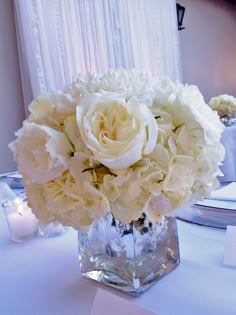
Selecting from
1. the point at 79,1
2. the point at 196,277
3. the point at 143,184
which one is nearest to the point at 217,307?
the point at 196,277

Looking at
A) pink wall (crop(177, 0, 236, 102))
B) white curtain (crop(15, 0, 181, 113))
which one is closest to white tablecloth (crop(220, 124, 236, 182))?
white curtain (crop(15, 0, 181, 113))

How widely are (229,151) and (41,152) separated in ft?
6.03

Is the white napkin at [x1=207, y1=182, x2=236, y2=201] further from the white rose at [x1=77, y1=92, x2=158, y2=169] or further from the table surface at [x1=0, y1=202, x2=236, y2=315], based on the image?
the white rose at [x1=77, y1=92, x2=158, y2=169]

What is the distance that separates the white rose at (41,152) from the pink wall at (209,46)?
3643 mm

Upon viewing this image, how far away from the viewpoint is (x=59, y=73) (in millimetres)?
2201

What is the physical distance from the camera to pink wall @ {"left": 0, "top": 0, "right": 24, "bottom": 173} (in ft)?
6.68

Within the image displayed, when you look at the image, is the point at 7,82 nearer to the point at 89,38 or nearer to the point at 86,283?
the point at 89,38

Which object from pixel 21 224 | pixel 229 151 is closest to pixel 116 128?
pixel 21 224

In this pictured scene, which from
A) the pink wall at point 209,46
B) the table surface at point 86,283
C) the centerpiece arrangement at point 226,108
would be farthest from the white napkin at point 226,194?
the pink wall at point 209,46

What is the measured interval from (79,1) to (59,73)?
23.6 inches

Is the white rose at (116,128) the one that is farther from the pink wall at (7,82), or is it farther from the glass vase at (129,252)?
the pink wall at (7,82)

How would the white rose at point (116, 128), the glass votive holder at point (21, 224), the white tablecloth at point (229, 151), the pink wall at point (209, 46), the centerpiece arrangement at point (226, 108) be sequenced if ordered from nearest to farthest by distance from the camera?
the white rose at point (116, 128)
the glass votive holder at point (21, 224)
the white tablecloth at point (229, 151)
the centerpiece arrangement at point (226, 108)
the pink wall at point (209, 46)

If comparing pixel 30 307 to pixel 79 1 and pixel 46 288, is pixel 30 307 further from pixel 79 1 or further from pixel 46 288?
pixel 79 1

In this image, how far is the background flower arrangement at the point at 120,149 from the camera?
35 cm
